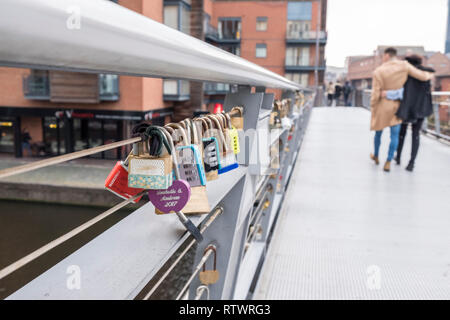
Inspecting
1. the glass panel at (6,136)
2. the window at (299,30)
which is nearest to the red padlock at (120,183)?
the glass panel at (6,136)

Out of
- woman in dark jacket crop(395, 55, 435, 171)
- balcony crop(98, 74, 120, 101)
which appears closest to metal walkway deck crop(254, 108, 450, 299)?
woman in dark jacket crop(395, 55, 435, 171)

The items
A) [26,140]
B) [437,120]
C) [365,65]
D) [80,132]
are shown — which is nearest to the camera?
[437,120]

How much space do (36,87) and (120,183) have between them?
20866mm

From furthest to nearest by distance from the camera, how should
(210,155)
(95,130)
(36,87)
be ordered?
(95,130) < (36,87) < (210,155)

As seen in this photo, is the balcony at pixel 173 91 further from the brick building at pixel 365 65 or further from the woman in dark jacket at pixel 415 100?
the brick building at pixel 365 65

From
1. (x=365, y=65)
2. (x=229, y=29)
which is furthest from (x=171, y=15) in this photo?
(x=365, y=65)

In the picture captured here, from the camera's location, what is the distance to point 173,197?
1.00m

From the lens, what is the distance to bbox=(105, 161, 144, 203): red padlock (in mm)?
1018

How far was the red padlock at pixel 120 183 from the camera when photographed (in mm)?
1018

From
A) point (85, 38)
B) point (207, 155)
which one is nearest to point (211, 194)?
point (207, 155)

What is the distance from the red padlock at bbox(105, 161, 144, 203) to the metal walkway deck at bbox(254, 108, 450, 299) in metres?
1.34

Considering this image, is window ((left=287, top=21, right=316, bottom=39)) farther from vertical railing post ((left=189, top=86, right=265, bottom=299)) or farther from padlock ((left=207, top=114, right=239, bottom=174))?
padlock ((left=207, top=114, right=239, bottom=174))

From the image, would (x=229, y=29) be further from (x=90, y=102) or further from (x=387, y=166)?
(x=387, y=166)

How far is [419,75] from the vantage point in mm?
4832
